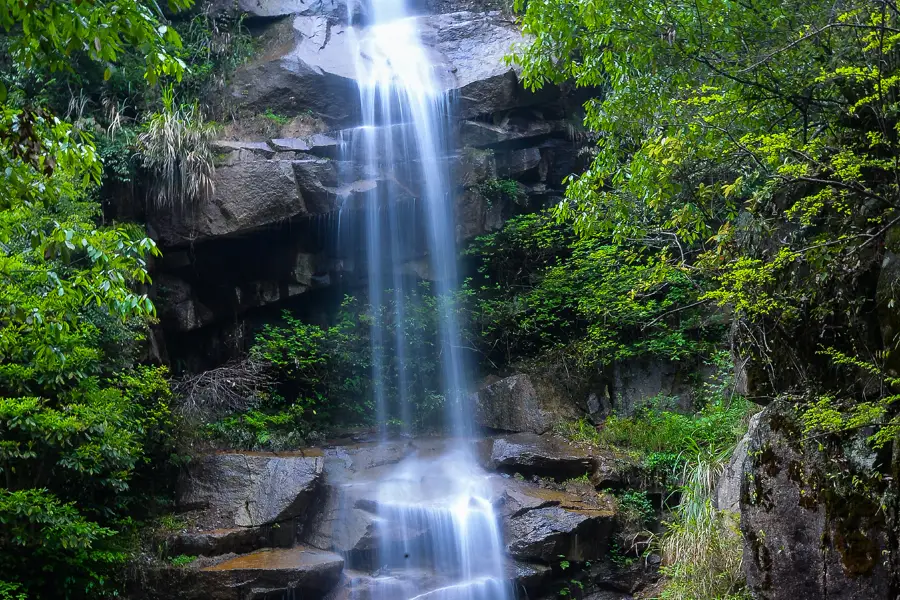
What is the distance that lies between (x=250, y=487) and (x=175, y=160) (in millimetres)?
5139

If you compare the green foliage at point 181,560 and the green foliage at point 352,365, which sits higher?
the green foliage at point 352,365

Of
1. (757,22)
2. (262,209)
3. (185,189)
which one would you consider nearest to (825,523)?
(757,22)

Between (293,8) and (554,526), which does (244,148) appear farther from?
(554,526)

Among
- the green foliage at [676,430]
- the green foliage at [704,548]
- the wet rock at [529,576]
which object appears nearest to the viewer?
the green foliage at [704,548]

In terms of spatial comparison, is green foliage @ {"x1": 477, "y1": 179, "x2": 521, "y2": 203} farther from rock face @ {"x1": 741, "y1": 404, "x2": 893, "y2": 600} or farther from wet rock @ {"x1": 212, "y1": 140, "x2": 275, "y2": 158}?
rock face @ {"x1": 741, "y1": 404, "x2": 893, "y2": 600}

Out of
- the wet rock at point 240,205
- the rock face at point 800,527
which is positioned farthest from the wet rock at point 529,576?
the wet rock at point 240,205

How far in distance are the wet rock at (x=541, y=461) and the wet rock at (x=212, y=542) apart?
3.27 meters

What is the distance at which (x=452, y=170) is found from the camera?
12633 millimetres

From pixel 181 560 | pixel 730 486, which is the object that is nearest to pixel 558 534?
pixel 730 486

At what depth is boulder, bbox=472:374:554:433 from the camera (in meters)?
11.3

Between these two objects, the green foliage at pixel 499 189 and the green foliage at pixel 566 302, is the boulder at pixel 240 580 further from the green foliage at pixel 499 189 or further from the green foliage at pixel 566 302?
the green foliage at pixel 499 189

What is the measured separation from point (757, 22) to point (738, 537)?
4304mm

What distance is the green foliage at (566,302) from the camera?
11.3m

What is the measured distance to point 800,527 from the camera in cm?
499
